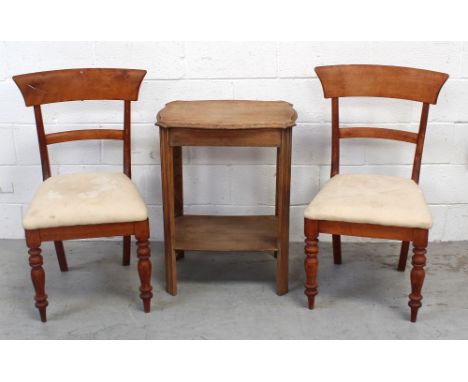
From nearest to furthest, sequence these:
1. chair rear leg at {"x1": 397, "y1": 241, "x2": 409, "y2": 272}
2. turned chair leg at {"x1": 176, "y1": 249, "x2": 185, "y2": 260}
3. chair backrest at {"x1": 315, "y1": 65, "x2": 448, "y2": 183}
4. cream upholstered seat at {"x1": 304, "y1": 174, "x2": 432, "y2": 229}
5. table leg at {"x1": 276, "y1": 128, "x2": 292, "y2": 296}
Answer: cream upholstered seat at {"x1": 304, "y1": 174, "x2": 432, "y2": 229} → table leg at {"x1": 276, "y1": 128, "x2": 292, "y2": 296} → chair backrest at {"x1": 315, "y1": 65, "x2": 448, "y2": 183} → chair rear leg at {"x1": 397, "y1": 241, "x2": 409, "y2": 272} → turned chair leg at {"x1": 176, "y1": 249, "x2": 185, "y2": 260}

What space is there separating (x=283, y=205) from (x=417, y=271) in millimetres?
548

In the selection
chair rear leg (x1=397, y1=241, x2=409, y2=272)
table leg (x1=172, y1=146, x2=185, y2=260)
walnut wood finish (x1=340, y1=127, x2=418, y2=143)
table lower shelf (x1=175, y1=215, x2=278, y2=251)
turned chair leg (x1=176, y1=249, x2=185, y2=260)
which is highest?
walnut wood finish (x1=340, y1=127, x2=418, y2=143)

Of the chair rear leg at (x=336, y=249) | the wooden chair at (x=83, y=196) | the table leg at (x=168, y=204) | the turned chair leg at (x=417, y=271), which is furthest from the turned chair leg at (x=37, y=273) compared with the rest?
the turned chair leg at (x=417, y=271)

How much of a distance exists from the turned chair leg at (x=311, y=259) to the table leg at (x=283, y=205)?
13cm

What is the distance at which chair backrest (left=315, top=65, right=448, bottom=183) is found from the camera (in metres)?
2.75

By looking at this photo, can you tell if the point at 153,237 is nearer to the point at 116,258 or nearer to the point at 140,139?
the point at 116,258

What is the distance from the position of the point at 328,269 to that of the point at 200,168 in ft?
2.42

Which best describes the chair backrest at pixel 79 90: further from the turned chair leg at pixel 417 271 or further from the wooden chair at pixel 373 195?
the turned chair leg at pixel 417 271

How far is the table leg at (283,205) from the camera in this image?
256 centimetres

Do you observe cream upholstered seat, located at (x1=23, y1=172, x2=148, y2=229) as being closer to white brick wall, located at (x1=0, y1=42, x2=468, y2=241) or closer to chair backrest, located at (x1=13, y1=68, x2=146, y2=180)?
chair backrest, located at (x1=13, y1=68, x2=146, y2=180)

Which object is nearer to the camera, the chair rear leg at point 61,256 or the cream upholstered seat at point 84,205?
the cream upholstered seat at point 84,205

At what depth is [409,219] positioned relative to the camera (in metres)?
2.43

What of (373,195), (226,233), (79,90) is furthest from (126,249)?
(373,195)

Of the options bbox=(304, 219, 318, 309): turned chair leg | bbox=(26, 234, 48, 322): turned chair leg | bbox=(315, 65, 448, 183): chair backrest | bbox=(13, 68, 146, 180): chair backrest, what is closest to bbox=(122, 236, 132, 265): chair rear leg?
bbox=(13, 68, 146, 180): chair backrest
